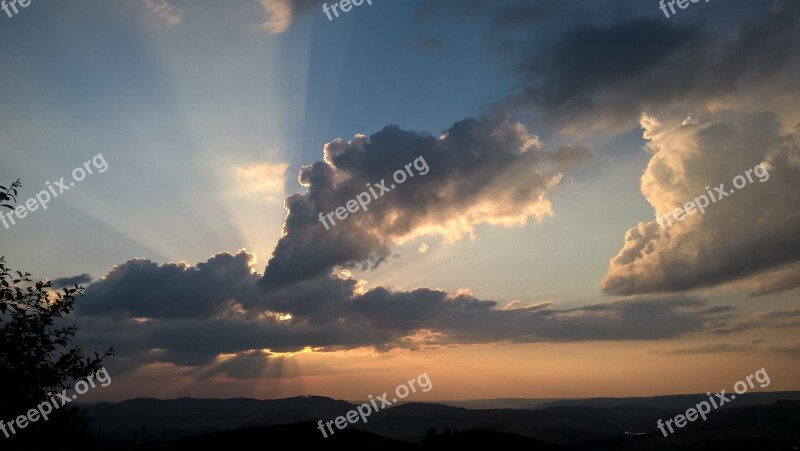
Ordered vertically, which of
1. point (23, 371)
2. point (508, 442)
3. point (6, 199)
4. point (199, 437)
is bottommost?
point (508, 442)

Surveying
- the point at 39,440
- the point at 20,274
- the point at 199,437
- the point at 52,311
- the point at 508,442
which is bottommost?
the point at 508,442

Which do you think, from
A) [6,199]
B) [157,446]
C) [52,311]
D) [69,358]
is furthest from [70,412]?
[6,199]

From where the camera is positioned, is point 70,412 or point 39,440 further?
point 70,412

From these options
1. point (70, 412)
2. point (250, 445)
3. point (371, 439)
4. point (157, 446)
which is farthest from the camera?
point (371, 439)

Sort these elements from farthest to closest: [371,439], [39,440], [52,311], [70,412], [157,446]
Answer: [371,439]
[52,311]
[70,412]
[157,446]
[39,440]

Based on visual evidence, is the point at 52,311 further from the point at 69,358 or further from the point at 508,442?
the point at 508,442

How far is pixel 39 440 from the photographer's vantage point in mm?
14352

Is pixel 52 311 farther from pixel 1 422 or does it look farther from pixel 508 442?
pixel 508 442

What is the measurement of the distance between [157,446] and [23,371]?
8.52 metres

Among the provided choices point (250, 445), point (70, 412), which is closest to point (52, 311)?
point (70, 412)

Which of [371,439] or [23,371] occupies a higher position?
[23,371]

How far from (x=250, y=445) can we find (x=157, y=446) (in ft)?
174

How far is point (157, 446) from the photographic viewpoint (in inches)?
631

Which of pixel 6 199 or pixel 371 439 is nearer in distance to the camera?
pixel 6 199
